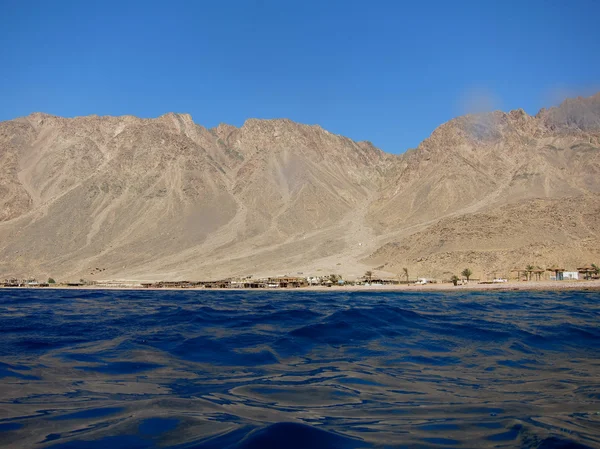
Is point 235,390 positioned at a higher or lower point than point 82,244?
lower

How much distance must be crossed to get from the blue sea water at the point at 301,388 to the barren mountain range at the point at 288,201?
8560 cm

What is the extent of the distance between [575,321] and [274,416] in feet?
58.5

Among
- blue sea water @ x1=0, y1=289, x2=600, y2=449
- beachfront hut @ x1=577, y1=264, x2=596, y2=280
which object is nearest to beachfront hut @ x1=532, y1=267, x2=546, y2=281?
beachfront hut @ x1=577, y1=264, x2=596, y2=280

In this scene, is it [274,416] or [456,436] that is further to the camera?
[274,416]

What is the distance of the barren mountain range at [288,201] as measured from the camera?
110125mm

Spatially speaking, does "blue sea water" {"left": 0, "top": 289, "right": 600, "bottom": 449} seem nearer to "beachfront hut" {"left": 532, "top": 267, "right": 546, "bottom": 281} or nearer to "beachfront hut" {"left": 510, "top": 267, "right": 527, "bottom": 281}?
"beachfront hut" {"left": 532, "top": 267, "right": 546, "bottom": 281}

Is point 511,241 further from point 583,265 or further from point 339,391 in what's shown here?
point 339,391

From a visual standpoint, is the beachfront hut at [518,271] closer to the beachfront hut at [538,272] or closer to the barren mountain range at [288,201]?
the beachfront hut at [538,272]

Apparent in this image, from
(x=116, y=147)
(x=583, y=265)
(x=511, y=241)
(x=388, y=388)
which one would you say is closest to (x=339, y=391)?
(x=388, y=388)

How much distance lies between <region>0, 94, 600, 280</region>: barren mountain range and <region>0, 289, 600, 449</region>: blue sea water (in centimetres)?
8560

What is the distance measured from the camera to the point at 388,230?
140250mm

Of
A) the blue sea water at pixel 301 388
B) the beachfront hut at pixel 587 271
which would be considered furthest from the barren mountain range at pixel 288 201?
the blue sea water at pixel 301 388

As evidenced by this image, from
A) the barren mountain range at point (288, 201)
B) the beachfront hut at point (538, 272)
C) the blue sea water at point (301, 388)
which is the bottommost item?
the blue sea water at point (301, 388)

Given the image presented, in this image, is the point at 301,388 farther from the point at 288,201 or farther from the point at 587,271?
the point at 288,201
